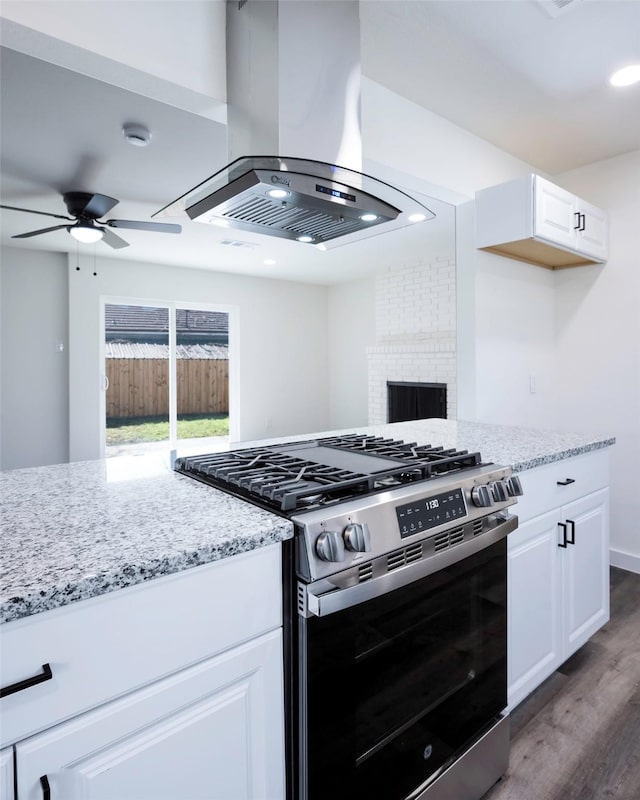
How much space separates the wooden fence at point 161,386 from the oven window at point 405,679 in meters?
5.36

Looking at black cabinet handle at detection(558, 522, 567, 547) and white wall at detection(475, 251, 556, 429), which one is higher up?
white wall at detection(475, 251, 556, 429)

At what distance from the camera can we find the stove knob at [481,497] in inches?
50.1

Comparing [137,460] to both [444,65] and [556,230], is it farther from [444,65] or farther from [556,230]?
[556,230]

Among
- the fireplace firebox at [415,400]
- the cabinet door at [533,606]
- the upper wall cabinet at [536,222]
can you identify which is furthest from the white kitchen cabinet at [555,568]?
the fireplace firebox at [415,400]

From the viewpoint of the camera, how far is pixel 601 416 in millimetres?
3119

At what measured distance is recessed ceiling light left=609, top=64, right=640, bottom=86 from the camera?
2064 millimetres

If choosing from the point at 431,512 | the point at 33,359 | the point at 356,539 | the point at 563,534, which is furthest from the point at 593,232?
the point at 33,359

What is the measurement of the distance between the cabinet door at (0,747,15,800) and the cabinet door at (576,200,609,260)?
3.14 meters

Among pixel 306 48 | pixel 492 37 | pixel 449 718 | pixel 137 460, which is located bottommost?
pixel 449 718

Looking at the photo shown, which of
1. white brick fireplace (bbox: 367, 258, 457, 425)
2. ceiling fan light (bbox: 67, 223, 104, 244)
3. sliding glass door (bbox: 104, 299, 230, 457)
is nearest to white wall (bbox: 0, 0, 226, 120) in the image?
ceiling fan light (bbox: 67, 223, 104, 244)

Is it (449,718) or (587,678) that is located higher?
(449,718)

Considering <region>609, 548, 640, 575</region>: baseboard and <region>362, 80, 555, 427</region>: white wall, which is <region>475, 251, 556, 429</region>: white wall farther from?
<region>609, 548, 640, 575</region>: baseboard

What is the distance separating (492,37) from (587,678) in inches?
100

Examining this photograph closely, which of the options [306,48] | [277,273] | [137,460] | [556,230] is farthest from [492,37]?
Answer: [277,273]
